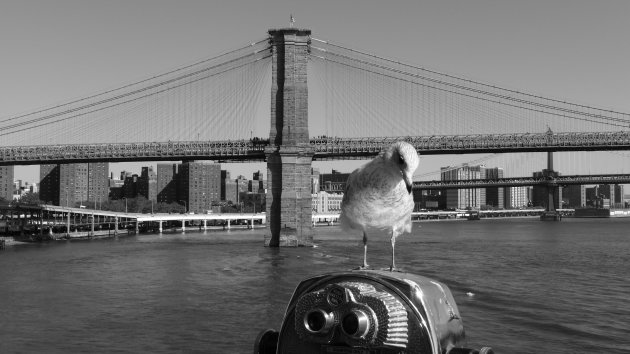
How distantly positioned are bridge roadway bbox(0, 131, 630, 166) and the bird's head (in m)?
60.2

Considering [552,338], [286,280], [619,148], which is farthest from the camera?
[619,148]

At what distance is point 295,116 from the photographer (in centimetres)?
5797

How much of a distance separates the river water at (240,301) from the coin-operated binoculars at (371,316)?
42.0 feet

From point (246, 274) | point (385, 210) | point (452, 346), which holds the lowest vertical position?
point (246, 274)

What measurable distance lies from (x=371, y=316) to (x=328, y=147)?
61.9 meters

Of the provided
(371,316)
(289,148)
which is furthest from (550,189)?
(371,316)

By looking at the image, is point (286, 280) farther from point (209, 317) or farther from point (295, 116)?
point (295, 116)

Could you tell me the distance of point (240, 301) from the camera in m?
26.6

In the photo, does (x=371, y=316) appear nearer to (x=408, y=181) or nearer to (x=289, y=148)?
(x=408, y=181)

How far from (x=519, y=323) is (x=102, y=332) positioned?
13.3 metres

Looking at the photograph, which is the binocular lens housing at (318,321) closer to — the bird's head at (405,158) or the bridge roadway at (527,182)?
the bird's head at (405,158)

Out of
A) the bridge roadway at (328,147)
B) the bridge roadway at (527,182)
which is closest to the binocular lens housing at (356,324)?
the bridge roadway at (328,147)

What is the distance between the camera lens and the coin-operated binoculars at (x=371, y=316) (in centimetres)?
513


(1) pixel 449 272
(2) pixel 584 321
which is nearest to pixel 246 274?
(1) pixel 449 272
